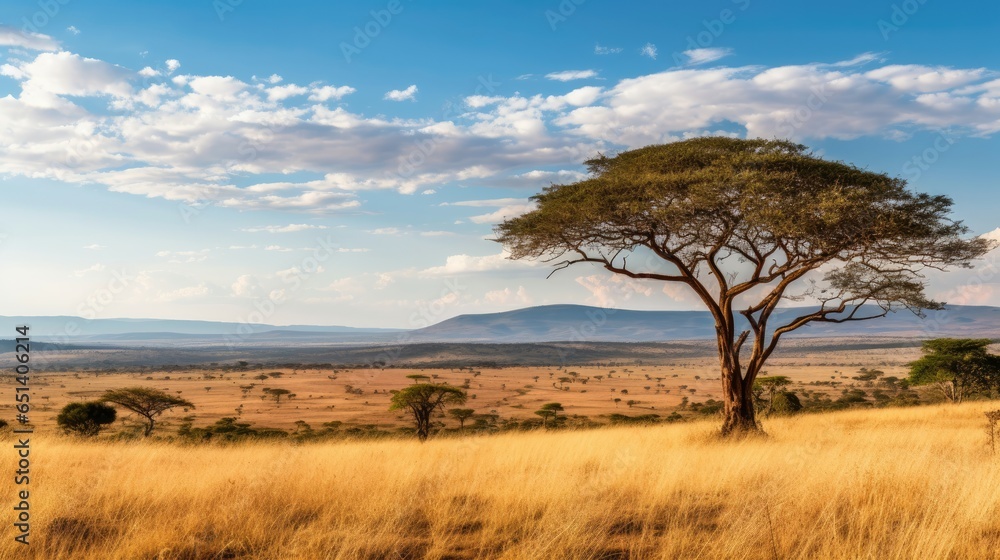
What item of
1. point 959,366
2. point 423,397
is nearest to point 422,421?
point 423,397

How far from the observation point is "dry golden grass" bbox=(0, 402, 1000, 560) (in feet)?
20.9

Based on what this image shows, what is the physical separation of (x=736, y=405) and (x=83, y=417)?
114 feet

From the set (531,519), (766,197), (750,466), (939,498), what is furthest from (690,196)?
(531,519)

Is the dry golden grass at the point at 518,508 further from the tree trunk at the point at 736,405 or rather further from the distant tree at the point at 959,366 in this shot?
the distant tree at the point at 959,366

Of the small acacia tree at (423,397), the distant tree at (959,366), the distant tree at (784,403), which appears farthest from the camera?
the distant tree at (959,366)

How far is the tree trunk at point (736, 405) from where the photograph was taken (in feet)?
56.6

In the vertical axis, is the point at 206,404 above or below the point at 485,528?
below

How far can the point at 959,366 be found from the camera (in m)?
37.6

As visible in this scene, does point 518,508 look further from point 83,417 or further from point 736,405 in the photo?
point 83,417

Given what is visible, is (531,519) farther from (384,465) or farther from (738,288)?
(738,288)

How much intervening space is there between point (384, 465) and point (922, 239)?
14742 mm

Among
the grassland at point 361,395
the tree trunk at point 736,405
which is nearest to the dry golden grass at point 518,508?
the tree trunk at point 736,405

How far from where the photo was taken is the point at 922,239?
17188 mm

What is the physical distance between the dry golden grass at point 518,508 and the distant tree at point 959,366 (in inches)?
1226
